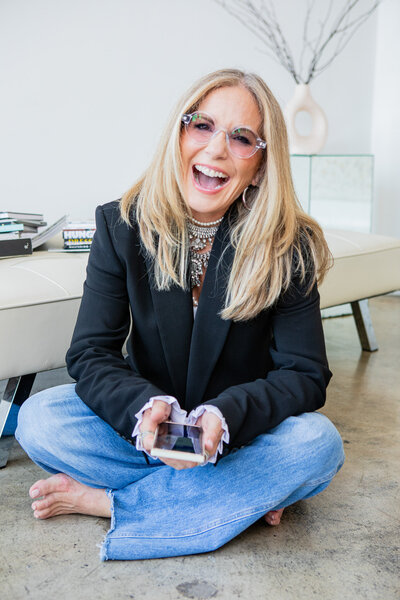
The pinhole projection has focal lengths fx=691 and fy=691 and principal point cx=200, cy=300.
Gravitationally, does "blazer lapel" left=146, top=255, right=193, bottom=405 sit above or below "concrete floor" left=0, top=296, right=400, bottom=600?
above

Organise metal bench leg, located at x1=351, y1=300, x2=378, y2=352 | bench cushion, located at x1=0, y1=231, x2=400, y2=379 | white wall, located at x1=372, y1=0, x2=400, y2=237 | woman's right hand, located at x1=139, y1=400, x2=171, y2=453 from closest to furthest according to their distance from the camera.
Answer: woman's right hand, located at x1=139, y1=400, x2=171, y2=453
bench cushion, located at x1=0, y1=231, x2=400, y2=379
metal bench leg, located at x1=351, y1=300, x2=378, y2=352
white wall, located at x1=372, y1=0, x2=400, y2=237

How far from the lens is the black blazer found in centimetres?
129

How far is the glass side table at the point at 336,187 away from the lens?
3.12 m

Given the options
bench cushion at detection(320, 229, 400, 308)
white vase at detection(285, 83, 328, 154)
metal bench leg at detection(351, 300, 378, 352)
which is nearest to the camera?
bench cushion at detection(320, 229, 400, 308)

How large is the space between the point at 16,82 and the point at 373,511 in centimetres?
220

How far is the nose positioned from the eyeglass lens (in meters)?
0.01

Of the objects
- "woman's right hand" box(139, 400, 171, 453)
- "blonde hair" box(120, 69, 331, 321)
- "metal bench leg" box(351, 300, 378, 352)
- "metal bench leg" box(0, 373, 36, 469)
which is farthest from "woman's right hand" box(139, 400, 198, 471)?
"metal bench leg" box(351, 300, 378, 352)

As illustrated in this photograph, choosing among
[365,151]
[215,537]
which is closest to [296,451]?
[215,537]

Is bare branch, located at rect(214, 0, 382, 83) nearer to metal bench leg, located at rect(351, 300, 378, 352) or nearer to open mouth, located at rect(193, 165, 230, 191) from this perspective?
metal bench leg, located at rect(351, 300, 378, 352)

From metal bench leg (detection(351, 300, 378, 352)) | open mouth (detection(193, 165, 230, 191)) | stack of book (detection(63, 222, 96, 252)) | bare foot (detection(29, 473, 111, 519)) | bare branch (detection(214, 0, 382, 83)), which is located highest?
bare branch (detection(214, 0, 382, 83))

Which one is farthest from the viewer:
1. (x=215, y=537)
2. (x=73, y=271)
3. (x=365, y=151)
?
(x=365, y=151)

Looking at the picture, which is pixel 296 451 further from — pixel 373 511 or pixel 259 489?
pixel 373 511

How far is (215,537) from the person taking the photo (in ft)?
3.94

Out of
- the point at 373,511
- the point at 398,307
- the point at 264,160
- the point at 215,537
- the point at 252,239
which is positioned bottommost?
the point at 398,307
